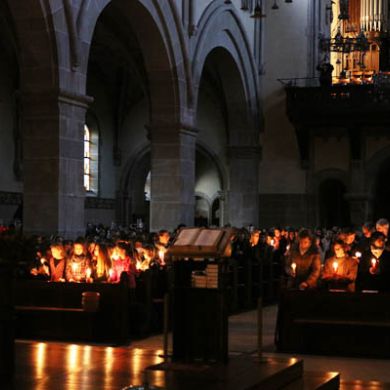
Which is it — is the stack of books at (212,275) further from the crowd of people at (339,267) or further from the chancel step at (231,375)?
the crowd of people at (339,267)

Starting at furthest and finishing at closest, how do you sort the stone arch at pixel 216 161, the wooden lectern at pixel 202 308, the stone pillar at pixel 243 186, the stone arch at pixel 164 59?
the stone arch at pixel 216 161 < the stone pillar at pixel 243 186 < the stone arch at pixel 164 59 < the wooden lectern at pixel 202 308

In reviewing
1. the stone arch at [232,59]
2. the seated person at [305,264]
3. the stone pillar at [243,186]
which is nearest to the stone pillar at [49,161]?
the seated person at [305,264]

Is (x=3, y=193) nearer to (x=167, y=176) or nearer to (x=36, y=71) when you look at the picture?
(x=167, y=176)

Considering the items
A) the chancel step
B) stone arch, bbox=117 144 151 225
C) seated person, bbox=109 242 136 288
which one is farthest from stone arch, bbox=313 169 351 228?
the chancel step

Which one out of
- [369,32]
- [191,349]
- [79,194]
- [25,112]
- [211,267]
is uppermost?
[369,32]

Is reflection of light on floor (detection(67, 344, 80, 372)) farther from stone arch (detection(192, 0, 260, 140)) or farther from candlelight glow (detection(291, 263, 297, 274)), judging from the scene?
stone arch (detection(192, 0, 260, 140))

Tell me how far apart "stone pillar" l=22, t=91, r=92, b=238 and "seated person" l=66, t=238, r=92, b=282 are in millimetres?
3533

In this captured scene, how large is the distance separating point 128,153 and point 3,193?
8171mm

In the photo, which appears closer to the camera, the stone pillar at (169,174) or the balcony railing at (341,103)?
the stone pillar at (169,174)

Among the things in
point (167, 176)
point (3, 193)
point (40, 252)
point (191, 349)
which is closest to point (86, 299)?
point (40, 252)

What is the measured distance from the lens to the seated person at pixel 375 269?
37.9ft

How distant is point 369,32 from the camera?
112 feet

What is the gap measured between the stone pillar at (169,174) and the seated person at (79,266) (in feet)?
30.1

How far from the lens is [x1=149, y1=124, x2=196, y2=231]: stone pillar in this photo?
21750mm
